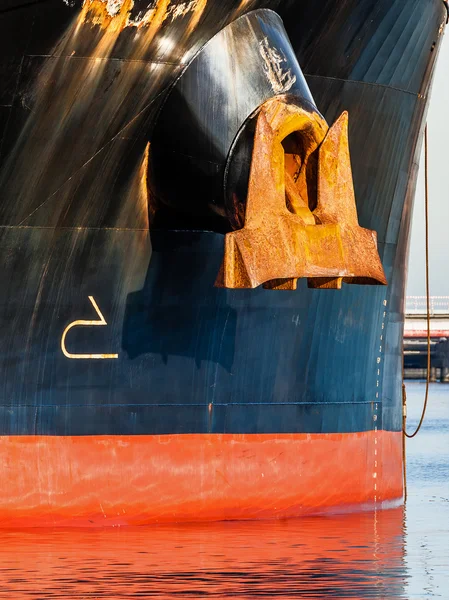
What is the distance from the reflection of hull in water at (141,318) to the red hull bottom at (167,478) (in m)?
0.01

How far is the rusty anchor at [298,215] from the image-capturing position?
9.47 meters

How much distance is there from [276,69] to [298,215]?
122 cm

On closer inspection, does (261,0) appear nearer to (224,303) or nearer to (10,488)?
(224,303)

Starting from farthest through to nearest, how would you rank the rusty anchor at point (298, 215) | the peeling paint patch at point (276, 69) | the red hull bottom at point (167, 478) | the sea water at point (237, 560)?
1. the red hull bottom at point (167, 478)
2. the peeling paint patch at point (276, 69)
3. the rusty anchor at point (298, 215)
4. the sea water at point (237, 560)

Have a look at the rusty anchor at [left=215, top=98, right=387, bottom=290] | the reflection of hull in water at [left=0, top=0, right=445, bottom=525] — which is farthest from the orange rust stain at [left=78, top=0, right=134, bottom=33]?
the rusty anchor at [left=215, top=98, right=387, bottom=290]

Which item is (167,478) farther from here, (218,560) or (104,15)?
(104,15)

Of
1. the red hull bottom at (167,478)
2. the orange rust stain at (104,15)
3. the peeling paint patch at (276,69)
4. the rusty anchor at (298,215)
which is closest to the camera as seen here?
the rusty anchor at (298,215)

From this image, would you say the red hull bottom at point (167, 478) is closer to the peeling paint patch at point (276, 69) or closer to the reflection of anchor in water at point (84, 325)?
the reflection of anchor in water at point (84, 325)

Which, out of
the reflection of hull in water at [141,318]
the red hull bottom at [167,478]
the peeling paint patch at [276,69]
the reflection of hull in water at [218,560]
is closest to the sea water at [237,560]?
the reflection of hull in water at [218,560]

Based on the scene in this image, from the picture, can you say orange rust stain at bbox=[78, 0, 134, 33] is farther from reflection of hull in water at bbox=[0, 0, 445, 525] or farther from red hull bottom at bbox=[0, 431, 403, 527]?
red hull bottom at bbox=[0, 431, 403, 527]

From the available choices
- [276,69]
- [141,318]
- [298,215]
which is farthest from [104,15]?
[141,318]

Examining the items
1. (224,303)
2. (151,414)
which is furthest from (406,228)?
(151,414)

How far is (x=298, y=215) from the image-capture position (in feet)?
31.9

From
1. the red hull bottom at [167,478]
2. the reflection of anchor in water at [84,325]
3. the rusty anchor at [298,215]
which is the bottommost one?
the red hull bottom at [167,478]
